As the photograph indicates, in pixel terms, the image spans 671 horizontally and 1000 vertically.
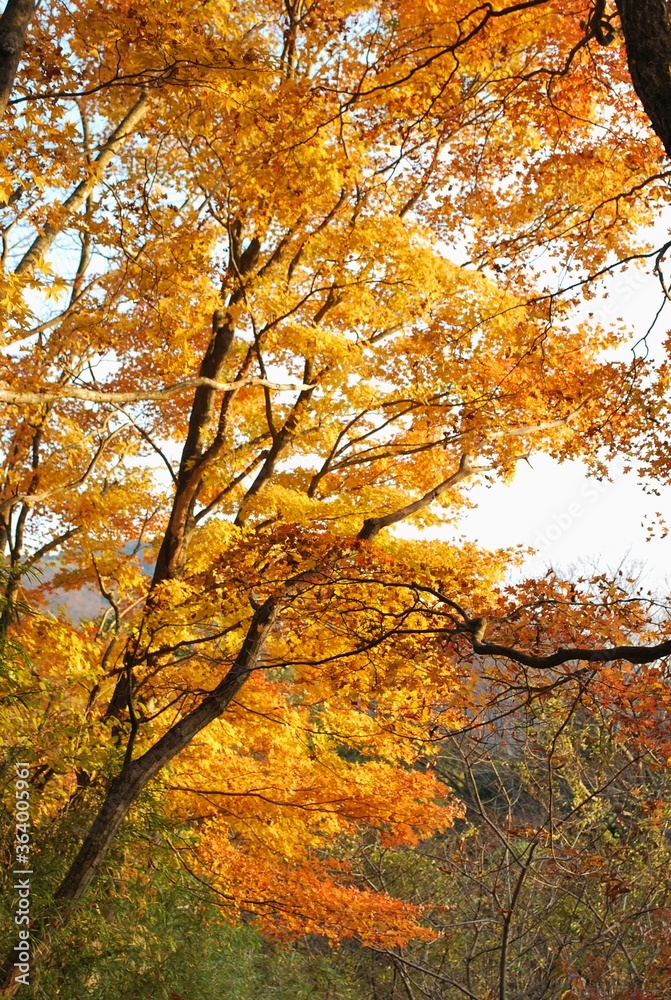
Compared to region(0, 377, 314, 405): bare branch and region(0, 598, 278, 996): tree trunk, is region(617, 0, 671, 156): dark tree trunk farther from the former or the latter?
region(0, 598, 278, 996): tree trunk

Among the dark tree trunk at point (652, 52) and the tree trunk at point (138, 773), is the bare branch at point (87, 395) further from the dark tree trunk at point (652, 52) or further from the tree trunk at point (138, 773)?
the dark tree trunk at point (652, 52)

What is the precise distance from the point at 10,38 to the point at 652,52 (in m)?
3.13

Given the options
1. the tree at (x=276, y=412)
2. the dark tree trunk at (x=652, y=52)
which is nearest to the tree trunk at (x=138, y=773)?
the tree at (x=276, y=412)

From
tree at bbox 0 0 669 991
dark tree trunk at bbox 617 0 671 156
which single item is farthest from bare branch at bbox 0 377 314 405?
dark tree trunk at bbox 617 0 671 156

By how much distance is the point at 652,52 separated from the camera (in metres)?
3.00

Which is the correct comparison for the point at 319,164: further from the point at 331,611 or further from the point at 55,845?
the point at 55,845

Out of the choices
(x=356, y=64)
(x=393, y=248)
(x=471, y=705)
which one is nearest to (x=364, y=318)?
(x=393, y=248)

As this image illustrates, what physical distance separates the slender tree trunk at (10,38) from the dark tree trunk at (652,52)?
2.96 meters

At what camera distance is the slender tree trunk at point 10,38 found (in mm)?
3957

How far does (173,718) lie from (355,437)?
3510mm

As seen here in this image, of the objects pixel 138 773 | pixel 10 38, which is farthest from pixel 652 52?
pixel 138 773

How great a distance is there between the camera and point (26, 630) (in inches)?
264

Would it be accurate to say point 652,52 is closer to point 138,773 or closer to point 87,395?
point 87,395

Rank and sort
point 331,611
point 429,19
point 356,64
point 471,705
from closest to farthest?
point 471,705 < point 331,611 < point 429,19 < point 356,64
